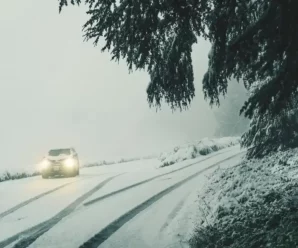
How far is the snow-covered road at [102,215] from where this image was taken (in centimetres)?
771

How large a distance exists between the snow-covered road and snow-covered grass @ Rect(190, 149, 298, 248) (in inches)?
22.5

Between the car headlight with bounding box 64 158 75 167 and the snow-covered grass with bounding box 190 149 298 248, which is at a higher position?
the car headlight with bounding box 64 158 75 167

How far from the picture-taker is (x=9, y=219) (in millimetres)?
10211

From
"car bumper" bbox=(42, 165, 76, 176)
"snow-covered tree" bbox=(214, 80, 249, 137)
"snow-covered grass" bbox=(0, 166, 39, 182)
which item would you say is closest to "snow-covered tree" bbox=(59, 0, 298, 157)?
"car bumper" bbox=(42, 165, 76, 176)

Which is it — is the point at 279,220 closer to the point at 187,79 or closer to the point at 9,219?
the point at 187,79

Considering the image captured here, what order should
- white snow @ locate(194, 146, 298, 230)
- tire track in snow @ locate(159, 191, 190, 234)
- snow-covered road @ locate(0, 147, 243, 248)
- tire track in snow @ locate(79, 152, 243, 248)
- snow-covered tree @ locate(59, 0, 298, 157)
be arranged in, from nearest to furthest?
snow-covered tree @ locate(59, 0, 298, 157) < tire track in snow @ locate(79, 152, 243, 248) < snow-covered road @ locate(0, 147, 243, 248) < white snow @ locate(194, 146, 298, 230) < tire track in snow @ locate(159, 191, 190, 234)

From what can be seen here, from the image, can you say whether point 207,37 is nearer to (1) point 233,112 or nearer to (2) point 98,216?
(2) point 98,216

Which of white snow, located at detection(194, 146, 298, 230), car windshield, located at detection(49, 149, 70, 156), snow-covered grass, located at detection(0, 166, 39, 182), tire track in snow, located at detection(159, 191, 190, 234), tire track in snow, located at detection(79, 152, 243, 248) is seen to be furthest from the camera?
car windshield, located at detection(49, 149, 70, 156)

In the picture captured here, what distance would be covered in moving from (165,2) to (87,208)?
6.54 meters

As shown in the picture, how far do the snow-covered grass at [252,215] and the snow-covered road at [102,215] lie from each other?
1.88 feet

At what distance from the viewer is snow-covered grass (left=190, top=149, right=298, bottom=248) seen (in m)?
5.84

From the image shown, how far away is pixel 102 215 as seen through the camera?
32.8 feet

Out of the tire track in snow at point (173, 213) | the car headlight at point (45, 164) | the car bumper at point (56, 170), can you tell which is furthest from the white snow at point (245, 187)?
the car headlight at point (45, 164)

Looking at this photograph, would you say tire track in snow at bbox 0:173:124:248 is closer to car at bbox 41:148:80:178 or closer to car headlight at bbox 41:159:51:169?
car at bbox 41:148:80:178
